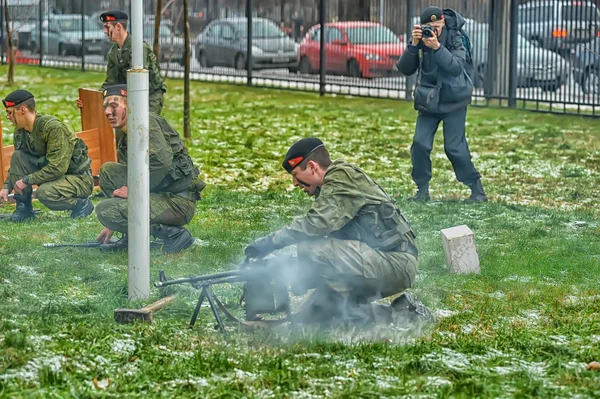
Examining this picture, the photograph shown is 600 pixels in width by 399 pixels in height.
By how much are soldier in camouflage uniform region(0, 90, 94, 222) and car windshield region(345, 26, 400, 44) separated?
1073 centimetres

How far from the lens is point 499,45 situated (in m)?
18.1

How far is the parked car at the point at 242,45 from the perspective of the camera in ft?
72.2

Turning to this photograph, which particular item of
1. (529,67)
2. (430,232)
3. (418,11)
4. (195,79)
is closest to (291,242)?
(430,232)

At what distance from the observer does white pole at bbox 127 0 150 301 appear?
6602 mm

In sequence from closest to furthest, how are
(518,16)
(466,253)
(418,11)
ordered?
(466,253), (518,16), (418,11)

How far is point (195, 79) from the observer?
24.0 meters

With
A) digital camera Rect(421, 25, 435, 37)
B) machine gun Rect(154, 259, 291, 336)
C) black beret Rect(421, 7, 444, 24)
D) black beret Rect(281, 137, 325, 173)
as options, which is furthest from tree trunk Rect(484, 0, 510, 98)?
machine gun Rect(154, 259, 291, 336)

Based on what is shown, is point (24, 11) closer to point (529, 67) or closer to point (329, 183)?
point (529, 67)

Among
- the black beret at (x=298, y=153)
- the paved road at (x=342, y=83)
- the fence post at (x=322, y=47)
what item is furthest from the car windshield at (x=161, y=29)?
the black beret at (x=298, y=153)

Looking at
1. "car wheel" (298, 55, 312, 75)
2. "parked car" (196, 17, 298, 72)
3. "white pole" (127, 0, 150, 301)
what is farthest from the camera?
"parked car" (196, 17, 298, 72)

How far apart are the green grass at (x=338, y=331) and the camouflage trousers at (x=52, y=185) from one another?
19 centimetres

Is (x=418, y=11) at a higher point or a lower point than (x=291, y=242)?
higher

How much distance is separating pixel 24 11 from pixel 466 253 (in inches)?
865

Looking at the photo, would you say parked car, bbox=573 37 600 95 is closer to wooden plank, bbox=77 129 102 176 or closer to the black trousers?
the black trousers
